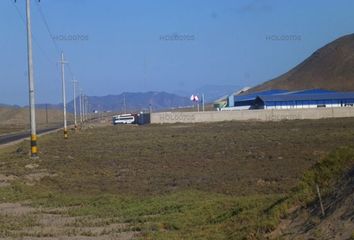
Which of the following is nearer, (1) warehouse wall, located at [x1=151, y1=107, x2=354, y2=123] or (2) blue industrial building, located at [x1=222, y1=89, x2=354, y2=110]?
(1) warehouse wall, located at [x1=151, y1=107, x2=354, y2=123]

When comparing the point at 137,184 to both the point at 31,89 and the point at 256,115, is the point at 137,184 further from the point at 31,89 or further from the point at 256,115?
the point at 256,115

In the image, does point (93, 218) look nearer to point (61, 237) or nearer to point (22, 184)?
point (61, 237)

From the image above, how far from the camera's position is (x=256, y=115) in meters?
113

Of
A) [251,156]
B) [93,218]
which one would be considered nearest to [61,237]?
[93,218]

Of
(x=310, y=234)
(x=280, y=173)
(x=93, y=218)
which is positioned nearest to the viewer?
(x=310, y=234)

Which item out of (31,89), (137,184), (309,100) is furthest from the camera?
(309,100)

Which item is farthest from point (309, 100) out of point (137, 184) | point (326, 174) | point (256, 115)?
point (326, 174)

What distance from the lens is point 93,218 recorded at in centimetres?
1616

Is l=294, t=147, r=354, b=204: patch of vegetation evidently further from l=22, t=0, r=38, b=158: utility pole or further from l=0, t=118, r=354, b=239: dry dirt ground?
l=22, t=0, r=38, b=158: utility pole

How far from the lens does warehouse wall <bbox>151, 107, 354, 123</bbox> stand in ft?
352

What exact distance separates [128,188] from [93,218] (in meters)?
6.84

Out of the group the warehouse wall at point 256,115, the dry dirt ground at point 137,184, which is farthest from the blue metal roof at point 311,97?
the dry dirt ground at point 137,184

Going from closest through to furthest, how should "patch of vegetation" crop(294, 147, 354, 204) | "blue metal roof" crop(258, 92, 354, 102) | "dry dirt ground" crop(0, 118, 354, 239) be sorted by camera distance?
"patch of vegetation" crop(294, 147, 354, 204) < "dry dirt ground" crop(0, 118, 354, 239) < "blue metal roof" crop(258, 92, 354, 102)

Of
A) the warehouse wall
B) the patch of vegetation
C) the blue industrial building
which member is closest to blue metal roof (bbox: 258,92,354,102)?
the blue industrial building
